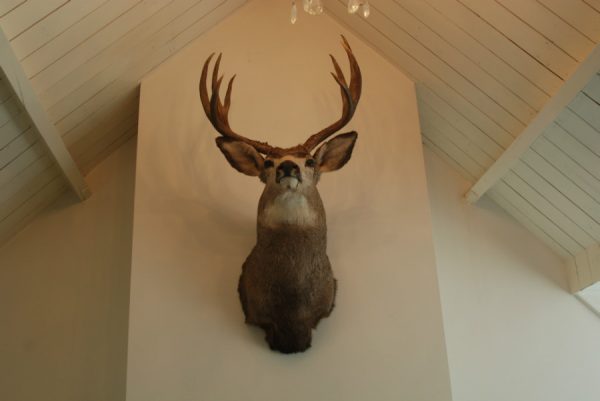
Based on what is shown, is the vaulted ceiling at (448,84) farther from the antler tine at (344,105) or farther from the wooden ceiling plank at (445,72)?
the antler tine at (344,105)

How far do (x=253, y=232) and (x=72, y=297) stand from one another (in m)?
1.03

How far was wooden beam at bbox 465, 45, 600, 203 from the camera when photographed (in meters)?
2.58

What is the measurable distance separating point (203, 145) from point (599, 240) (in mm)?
1958

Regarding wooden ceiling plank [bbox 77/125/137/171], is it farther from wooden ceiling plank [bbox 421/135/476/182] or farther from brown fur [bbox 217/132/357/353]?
wooden ceiling plank [bbox 421/135/476/182]

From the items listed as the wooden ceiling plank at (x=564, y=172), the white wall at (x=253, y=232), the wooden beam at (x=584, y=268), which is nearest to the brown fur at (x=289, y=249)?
the white wall at (x=253, y=232)

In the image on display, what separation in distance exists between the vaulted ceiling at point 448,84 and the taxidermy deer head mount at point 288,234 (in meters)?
0.61

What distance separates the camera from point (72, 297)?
11.0 feet

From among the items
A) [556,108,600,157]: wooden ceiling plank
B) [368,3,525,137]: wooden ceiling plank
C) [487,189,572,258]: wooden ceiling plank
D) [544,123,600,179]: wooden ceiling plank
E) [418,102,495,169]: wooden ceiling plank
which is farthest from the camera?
[487,189,572,258]: wooden ceiling plank

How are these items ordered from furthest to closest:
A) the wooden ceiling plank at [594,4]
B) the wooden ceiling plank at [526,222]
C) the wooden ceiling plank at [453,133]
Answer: the wooden ceiling plank at [526,222] → the wooden ceiling plank at [453,133] → the wooden ceiling plank at [594,4]

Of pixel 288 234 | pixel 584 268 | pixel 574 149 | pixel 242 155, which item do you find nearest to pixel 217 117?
pixel 242 155

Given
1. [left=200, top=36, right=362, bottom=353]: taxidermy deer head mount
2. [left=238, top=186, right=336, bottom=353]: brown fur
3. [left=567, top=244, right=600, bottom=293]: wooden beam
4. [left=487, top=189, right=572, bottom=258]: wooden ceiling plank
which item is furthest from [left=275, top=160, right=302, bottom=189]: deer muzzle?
[left=567, top=244, right=600, bottom=293]: wooden beam

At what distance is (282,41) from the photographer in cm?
360

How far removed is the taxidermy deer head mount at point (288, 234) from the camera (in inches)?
99.5

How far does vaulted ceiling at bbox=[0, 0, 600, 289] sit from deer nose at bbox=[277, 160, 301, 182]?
110 centimetres
